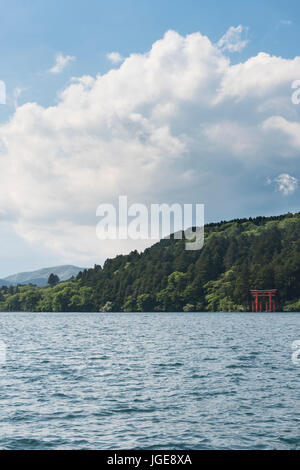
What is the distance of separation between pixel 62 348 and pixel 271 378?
112ft

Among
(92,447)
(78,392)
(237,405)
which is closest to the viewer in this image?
(92,447)

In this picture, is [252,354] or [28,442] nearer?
[28,442]

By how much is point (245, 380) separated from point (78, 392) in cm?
1167

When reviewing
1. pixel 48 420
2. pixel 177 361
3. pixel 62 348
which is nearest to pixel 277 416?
pixel 48 420

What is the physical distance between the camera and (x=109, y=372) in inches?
→ 1629

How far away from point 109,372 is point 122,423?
55.3ft

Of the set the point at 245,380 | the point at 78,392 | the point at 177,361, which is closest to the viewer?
the point at 78,392

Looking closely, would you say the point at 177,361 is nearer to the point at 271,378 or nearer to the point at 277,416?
the point at 271,378

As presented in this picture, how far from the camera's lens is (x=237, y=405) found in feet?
93.5
